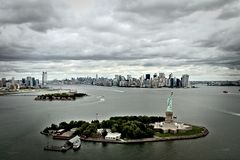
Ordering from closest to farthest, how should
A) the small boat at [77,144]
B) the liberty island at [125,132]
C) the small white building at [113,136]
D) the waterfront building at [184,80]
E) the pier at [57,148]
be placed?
the pier at [57,148]
the small boat at [77,144]
the small white building at [113,136]
the liberty island at [125,132]
the waterfront building at [184,80]

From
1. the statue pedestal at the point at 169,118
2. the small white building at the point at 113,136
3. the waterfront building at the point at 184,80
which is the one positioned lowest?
the small white building at the point at 113,136

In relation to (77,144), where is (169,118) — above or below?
above

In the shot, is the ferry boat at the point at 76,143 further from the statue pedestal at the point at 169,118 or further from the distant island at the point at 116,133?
the statue pedestal at the point at 169,118

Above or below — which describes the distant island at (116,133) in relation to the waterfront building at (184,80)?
below

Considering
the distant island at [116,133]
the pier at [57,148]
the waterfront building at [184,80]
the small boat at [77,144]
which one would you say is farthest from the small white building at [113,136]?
the waterfront building at [184,80]

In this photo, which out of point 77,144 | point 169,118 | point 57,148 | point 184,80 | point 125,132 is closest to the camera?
point 57,148

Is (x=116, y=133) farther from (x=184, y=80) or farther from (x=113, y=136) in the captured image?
(x=184, y=80)

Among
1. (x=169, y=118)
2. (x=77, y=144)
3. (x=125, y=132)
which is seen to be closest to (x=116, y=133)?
(x=125, y=132)

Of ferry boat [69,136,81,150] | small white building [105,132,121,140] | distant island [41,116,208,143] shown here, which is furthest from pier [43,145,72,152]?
small white building [105,132,121,140]

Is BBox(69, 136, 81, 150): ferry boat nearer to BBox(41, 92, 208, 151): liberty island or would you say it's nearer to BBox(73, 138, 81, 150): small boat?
BBox(73, 138, 81, 150): small boat

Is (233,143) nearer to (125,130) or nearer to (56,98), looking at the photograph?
(125,130)

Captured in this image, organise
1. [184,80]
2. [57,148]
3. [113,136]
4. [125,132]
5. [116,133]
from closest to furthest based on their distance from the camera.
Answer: [57,148] → [113,136] → [125,132] → [116,133] → [184,80]
